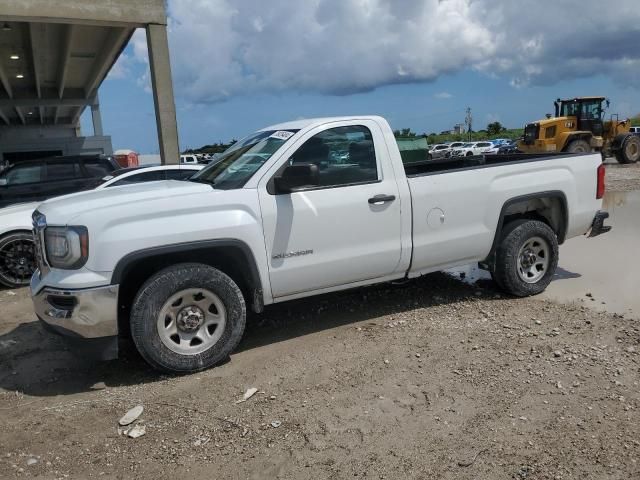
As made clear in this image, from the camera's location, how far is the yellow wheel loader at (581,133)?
23.7m

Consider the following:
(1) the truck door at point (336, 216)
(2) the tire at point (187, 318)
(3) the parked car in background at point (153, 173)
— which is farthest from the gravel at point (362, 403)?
(3) the parked car in background at point (153, 173)

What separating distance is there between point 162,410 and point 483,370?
2.33 m

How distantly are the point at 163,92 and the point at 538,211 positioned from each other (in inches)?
363

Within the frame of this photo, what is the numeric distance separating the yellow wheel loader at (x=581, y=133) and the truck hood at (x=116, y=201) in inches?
866

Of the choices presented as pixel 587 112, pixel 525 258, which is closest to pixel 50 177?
pixel 525 258

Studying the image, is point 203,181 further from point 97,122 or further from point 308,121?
point 97,122

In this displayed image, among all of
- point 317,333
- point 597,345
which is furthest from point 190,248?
point 597,345

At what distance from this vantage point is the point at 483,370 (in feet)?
13.5

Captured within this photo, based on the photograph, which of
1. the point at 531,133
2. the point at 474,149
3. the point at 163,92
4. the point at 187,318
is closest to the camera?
the point at 187,318

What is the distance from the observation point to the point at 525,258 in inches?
229

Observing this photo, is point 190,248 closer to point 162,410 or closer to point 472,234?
point 162,410

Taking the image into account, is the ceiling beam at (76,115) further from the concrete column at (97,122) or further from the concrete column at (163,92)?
the concrete column at (163,92)

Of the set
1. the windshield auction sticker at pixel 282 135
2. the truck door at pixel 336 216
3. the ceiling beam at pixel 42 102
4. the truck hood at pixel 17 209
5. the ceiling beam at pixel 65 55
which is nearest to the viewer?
the truck door at pixel 336 216

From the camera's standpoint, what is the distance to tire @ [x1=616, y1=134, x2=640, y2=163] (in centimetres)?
2488
